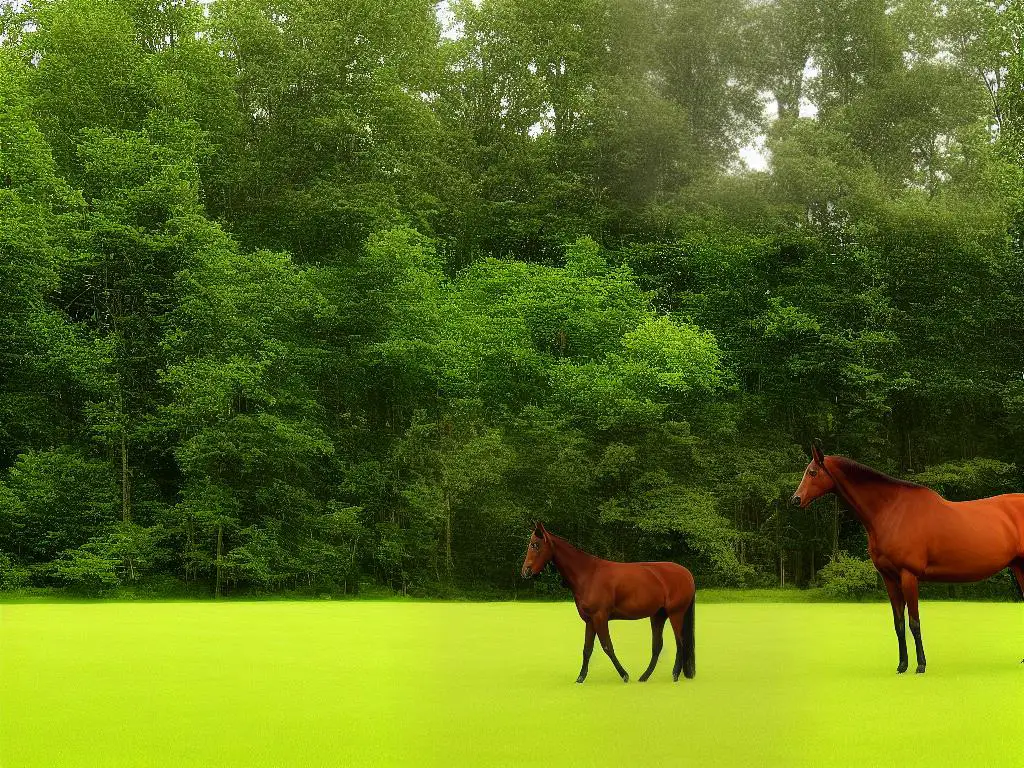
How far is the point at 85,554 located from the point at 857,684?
28.9m

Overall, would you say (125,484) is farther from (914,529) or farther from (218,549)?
(914,529)

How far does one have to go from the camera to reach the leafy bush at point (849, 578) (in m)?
37.5

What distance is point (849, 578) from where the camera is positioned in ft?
123

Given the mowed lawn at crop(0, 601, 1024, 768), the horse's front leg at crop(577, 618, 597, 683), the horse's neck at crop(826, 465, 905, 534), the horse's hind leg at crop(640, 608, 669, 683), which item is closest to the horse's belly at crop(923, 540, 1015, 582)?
the horse's neck at crop(826, 465, 905, 534)

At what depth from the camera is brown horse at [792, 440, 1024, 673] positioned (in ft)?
51.0

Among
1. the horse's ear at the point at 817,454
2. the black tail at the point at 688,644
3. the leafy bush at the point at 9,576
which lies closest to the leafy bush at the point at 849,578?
the horse's ear at the point at 817,454

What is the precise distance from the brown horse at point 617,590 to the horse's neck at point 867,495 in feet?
9.78

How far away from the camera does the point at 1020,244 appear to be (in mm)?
40781

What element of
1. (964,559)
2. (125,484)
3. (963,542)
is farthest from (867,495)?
(125,484)

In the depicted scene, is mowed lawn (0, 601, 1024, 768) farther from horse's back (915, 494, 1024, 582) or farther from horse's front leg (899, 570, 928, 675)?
horse's back (915, 494, 1024, 582)

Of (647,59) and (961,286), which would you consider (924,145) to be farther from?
(647,59)

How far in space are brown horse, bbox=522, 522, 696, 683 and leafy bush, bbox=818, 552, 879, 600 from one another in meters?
24.6

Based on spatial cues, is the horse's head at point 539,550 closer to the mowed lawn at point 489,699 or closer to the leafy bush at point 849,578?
Result: the mowed lawn at point 489,699

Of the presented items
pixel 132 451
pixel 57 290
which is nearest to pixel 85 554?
pixel 132 451
